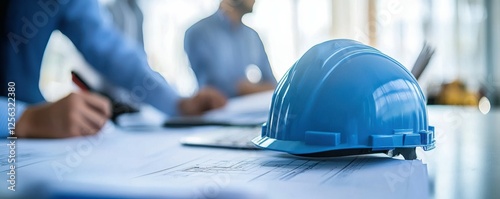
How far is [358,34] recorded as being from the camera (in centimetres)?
67

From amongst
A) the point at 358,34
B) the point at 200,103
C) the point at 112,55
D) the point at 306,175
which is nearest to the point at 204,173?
the point at 306,175

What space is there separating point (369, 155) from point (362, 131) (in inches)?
2.9

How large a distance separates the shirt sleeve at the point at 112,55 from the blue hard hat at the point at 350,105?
2.12 feet

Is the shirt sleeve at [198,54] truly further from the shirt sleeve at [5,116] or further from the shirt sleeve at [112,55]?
the shirt sleeve at [5,116]

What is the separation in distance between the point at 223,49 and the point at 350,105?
160 centimetres

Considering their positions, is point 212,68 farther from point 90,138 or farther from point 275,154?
point 275,154

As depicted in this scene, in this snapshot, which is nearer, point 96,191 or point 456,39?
point 96,191

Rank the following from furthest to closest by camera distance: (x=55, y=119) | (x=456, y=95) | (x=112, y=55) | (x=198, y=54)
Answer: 1. (x=456, y=95)
2. (x=198, y=54)
3. (x=112, y=55)
4. (x=55, y=119)

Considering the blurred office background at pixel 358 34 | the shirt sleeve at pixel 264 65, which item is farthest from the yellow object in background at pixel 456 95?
the shirt sleeve at pixel 264 65

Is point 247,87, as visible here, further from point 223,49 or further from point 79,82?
point 79,82

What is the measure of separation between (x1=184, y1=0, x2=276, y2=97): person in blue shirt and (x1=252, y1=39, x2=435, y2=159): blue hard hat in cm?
147

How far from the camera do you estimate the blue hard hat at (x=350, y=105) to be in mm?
469

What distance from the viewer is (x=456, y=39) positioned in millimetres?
3135

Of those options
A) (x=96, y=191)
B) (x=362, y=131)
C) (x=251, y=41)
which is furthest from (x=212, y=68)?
(x=96, y=191)
